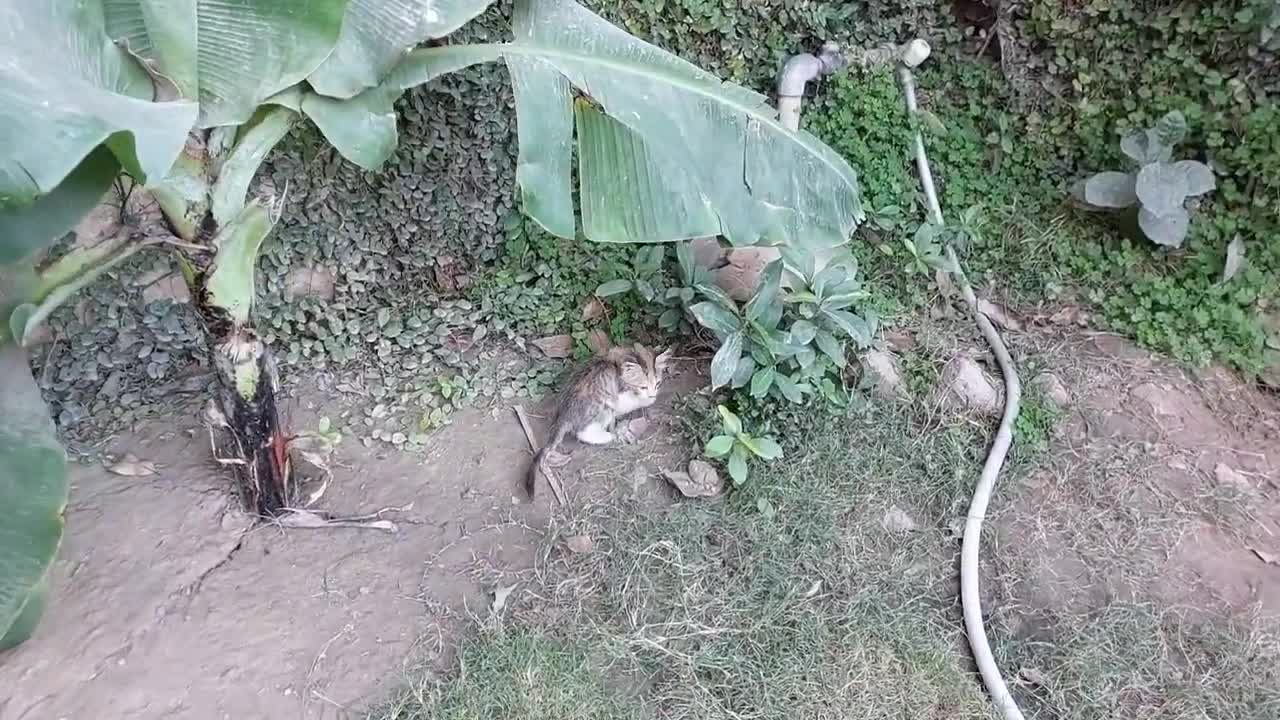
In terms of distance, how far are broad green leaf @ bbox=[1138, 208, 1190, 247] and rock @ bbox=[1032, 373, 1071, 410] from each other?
0.67 metres

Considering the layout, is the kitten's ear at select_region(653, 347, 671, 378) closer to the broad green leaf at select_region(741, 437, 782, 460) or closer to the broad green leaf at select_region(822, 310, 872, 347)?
the broad green leaf at select_region(741, 437, 782, 460)

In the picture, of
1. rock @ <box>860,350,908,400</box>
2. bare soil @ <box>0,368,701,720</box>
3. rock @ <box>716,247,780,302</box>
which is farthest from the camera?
rock @ <box>716,247,780,302</box>

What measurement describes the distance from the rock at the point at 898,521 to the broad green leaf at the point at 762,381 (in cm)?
58

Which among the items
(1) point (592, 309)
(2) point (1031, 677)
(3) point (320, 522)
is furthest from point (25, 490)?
(2) point (1031, 677)

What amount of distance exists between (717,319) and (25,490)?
74.6 inches

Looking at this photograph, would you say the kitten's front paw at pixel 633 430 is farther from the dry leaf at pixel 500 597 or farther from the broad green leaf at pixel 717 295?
the dry leaf at pixel 500 597

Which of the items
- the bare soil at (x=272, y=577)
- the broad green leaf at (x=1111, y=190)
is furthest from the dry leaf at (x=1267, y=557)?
the bare soil at (x=272, y=577)

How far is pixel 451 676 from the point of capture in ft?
7.09

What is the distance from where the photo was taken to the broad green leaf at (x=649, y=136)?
6.47 feet

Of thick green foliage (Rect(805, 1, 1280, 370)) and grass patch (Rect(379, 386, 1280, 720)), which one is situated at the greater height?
thick green foliage (Rect(805, 1, 1280, 370))

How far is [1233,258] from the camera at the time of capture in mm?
3096

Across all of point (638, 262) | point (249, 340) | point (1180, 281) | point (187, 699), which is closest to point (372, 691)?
point (187, 699)

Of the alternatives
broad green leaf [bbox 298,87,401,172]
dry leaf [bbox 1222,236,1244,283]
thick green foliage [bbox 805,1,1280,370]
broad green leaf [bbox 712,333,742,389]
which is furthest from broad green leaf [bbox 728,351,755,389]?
dry leaf [bbox 1222,236,1244,283]

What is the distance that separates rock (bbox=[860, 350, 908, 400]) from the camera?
2.97m
